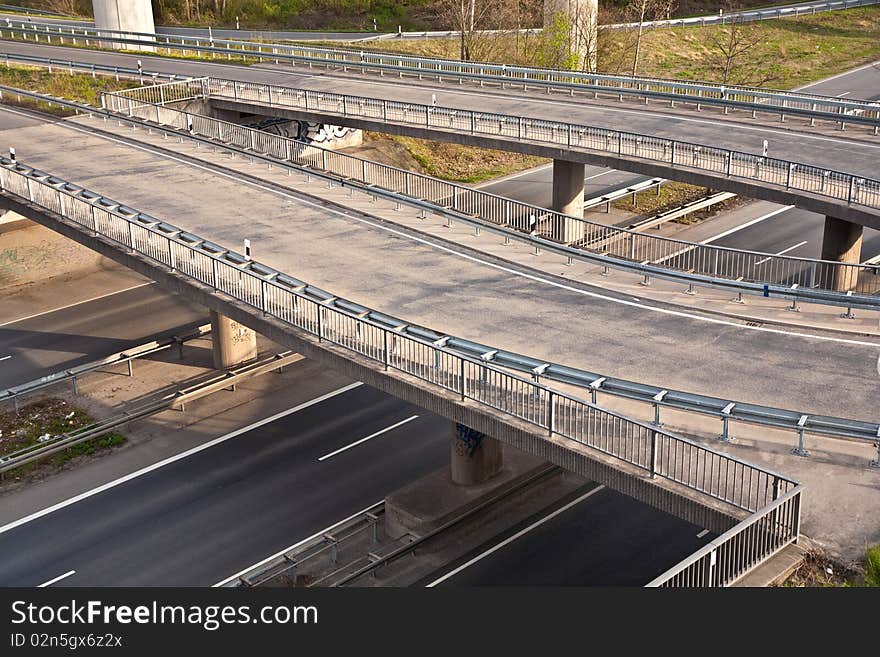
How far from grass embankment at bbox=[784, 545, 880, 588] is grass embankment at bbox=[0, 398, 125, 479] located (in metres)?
21.0

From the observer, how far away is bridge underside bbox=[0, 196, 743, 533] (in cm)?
1709

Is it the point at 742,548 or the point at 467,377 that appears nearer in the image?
the point at 742,548

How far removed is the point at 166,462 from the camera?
30.2 meters

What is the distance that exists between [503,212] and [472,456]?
52.4 ft

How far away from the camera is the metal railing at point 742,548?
1480 cm

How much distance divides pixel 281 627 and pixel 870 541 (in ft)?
28.1

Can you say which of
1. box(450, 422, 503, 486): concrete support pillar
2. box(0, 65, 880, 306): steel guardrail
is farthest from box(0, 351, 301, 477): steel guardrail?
box(450, 422, 503, 486): concrete support pillar

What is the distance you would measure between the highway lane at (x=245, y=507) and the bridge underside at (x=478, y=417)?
555cm

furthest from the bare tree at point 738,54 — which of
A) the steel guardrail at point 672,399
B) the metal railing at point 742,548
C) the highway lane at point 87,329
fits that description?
A: the metal railing at point 742,548

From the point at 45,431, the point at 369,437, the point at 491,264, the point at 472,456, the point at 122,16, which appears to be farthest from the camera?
the point at 122,16

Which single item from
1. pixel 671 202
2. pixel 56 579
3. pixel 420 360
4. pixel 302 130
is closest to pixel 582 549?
pixel 420 360

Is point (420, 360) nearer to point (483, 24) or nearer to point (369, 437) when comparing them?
point (369, 437)

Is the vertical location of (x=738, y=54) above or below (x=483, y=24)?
below

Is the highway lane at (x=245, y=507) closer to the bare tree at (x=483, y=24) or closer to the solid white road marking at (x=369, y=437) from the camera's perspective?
the solid white road marking at (x=369, y=437)
